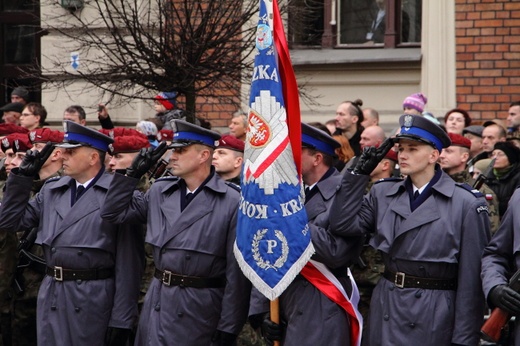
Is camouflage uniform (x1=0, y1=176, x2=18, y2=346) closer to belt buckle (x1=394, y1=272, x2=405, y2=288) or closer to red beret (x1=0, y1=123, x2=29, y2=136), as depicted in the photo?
red beret (x1=0, y1=123, x2=29, y2=136)

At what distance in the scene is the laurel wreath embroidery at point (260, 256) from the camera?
23.7 ft

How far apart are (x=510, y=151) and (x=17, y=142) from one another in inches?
161

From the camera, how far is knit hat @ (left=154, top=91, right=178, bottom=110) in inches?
441

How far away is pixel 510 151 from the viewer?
1032 cm

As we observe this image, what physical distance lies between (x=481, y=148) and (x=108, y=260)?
4.63 m

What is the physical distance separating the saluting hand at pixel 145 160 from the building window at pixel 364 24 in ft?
19.0

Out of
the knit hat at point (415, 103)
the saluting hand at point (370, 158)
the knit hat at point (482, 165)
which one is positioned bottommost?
the knit hat at point (482, 165)

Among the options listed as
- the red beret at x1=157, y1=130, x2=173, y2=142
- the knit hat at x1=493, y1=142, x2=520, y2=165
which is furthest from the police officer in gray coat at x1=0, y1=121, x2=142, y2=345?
the knit hat at x1=493, y1=142, x2=520, y2=165

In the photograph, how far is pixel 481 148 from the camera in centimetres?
1143

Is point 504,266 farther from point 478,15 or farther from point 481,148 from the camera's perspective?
point 478,15

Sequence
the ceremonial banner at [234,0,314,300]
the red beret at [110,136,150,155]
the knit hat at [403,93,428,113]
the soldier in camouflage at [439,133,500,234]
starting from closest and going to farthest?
the ceremonial banner at [234,0,314,300] → the soldier in camouflage at [439,133,500,234] → the red beret at [110,136,150,155] → the knit hat at [403,93,428,113]

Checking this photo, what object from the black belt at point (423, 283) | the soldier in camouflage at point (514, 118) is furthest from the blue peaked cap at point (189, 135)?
the soldier in camouflage at point (514, 118)

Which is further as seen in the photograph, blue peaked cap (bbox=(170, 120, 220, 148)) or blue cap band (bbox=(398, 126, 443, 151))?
blue peaked cap (bbox=(170, 120, 220, 148))

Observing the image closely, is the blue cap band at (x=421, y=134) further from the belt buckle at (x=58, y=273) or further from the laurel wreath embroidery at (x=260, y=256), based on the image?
the belt buckle at (x=58, y=273)
